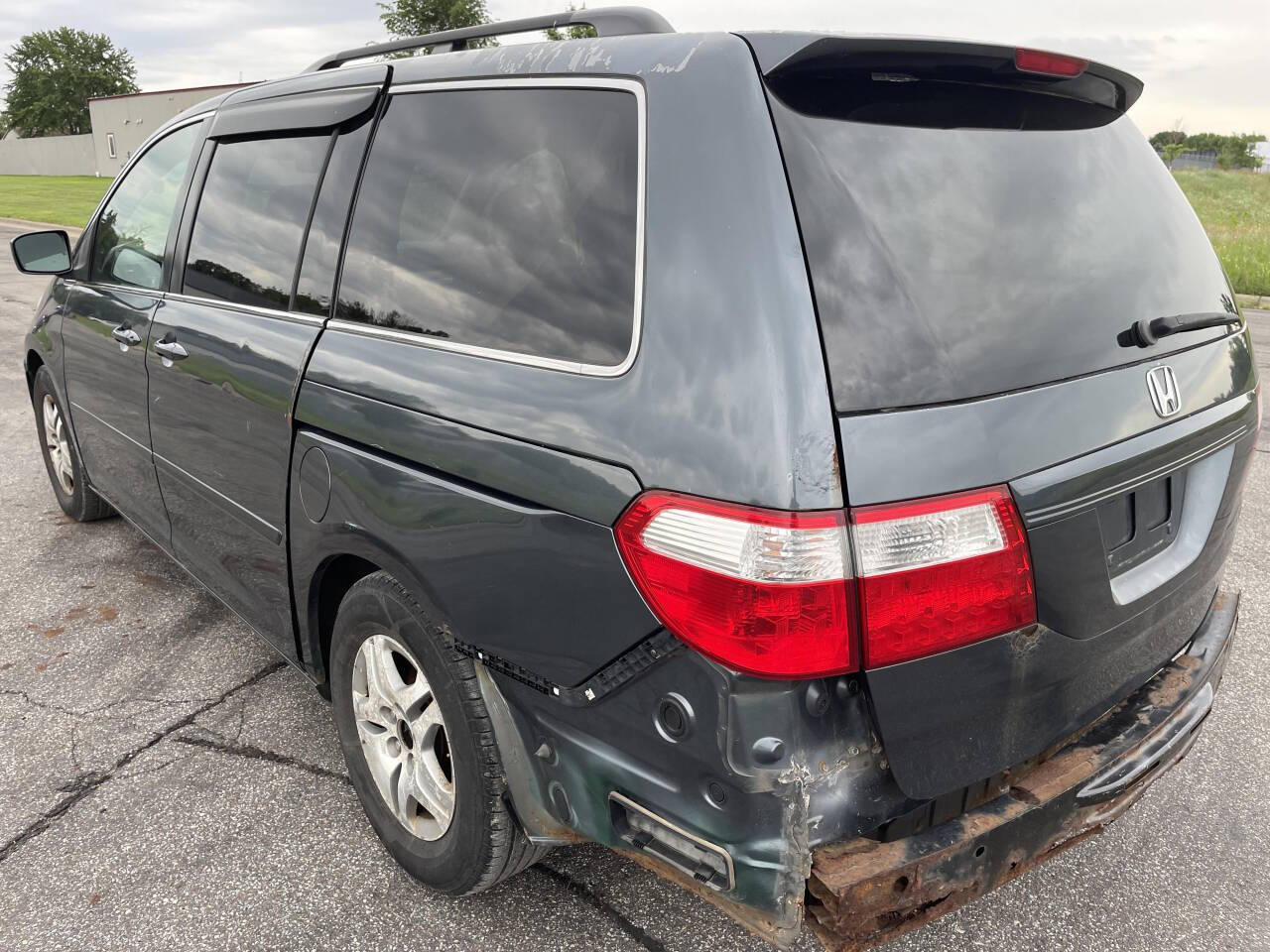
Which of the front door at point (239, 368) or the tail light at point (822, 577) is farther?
the front door at point (239, 368)

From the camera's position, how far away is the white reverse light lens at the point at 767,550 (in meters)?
1.46

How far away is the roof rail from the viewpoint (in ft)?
6.46

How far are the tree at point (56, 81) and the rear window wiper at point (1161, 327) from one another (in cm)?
10093

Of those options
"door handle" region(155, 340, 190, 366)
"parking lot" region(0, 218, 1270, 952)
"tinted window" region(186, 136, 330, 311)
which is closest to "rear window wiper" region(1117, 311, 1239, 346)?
"parking lot" region(0, 218, 1270, 952)

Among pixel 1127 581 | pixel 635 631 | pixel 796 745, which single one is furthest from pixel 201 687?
pixel 1127 581

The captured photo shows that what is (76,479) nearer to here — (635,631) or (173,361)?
(173,361)

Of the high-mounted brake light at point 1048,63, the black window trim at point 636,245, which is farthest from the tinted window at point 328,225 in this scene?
the high-mounted brake light at point 1048,63

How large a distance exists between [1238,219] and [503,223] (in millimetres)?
39201

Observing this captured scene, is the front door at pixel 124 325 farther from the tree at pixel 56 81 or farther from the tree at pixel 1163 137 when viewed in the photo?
the tree at pixel 56 81

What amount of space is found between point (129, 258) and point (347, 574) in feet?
6.47

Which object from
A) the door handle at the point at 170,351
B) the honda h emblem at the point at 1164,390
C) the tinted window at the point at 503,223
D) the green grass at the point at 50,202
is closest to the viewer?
the tinted window at the point at 503,223

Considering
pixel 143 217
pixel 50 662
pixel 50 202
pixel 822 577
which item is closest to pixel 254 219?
pixel 143 217

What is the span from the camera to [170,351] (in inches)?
120

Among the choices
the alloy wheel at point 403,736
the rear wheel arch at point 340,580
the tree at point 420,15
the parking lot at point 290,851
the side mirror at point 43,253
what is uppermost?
the tree at point 420,15
